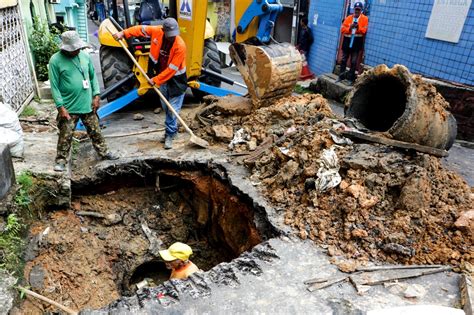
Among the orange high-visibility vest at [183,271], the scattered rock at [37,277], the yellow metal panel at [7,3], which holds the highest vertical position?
the yellow metal panel at [7,3]

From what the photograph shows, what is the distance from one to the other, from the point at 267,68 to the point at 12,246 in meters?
3.89

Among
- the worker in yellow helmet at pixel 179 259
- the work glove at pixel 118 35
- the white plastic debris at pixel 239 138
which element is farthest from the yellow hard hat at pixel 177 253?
the work glove at pixel 118 35

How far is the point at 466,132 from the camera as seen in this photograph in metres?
6.51

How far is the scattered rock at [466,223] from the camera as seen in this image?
3.43 m

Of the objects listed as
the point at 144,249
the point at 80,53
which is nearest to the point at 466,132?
the point at 144,249

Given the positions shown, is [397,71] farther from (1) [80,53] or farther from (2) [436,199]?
(1) [80,53]

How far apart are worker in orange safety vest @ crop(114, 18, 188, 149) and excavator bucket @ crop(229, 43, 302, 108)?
0.98 metres

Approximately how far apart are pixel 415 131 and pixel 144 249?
3718mm

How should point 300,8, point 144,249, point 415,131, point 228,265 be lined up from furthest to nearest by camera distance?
point 300,8 → point 144,249 → point 415,131 → point 228,265

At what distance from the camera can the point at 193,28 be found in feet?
20.5

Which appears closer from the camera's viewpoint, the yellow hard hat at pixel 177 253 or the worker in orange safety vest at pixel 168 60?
the yellow hard hat at pixel 177 253

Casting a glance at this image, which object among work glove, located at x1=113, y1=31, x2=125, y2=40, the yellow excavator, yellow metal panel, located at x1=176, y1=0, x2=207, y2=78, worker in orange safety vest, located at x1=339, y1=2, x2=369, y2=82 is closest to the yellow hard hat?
the yellow excavator

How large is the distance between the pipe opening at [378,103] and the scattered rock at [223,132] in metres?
1.76

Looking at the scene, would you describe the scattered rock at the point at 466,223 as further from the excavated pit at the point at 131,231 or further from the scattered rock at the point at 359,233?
the excavated pit at the point at 131,231
